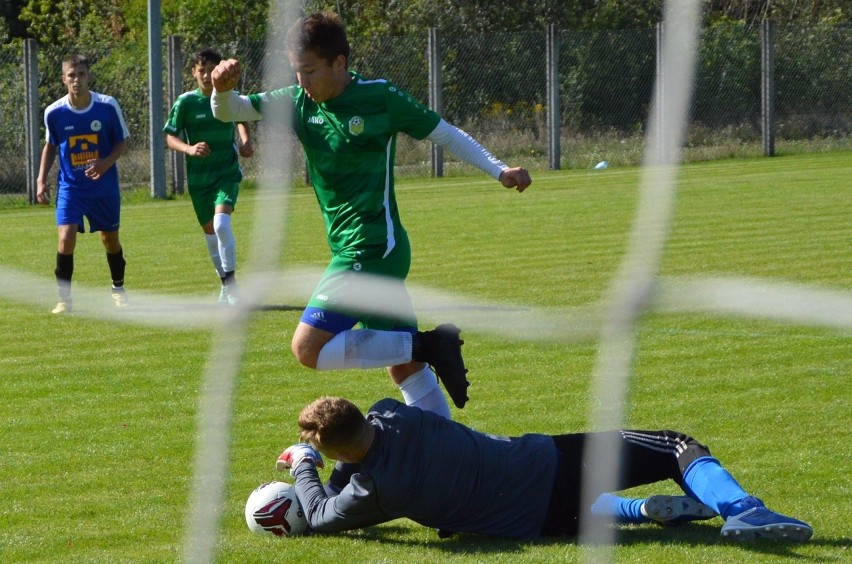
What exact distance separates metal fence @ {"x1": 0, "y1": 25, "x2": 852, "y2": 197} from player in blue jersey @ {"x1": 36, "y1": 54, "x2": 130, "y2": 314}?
1012 cm

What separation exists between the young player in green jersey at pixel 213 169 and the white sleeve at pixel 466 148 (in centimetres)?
506

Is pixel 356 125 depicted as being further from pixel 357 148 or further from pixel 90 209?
pixel 90 209

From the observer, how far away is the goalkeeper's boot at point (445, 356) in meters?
5.52

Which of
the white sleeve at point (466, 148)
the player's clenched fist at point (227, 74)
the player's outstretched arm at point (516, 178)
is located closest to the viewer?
the player's outstretched arm at point (516, 178)

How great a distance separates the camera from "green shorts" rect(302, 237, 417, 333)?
5.59 metres

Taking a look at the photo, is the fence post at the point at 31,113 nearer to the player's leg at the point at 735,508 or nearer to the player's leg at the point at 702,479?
the player's leg at the point at 702,479

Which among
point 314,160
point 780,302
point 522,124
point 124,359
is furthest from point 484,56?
point 314,160

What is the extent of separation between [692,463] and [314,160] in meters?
2.05

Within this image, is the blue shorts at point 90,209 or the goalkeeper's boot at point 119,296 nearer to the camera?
the goalkeeper's boot at point 119,296

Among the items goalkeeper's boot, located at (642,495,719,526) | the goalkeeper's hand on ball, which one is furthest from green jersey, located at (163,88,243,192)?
goalkeeper's boot, located at (642,495,719,526)

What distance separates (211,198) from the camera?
35.6 feet

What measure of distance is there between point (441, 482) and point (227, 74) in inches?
70.6

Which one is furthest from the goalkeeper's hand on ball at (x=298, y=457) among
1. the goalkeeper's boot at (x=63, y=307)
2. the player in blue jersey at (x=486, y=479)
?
the goalkeeper's boot at (x=63, y=307)

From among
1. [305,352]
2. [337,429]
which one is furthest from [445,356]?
[337,429]
